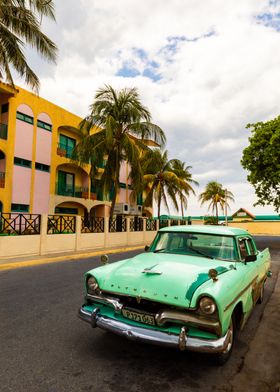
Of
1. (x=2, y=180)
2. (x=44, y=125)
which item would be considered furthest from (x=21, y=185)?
(x=44, y=125)

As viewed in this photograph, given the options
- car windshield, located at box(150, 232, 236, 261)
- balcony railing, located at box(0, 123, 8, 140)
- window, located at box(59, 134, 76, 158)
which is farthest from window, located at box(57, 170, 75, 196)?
car windshield, located at box(150, 232, 236, 261)

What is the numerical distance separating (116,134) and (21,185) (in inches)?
347

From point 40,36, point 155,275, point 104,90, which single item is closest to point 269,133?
point 104,90

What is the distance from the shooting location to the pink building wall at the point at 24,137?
21.4 m

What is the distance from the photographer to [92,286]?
3668mm

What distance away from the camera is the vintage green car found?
9.42ft

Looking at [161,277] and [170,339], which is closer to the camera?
[170,339]

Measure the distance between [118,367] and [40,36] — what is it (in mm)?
13846

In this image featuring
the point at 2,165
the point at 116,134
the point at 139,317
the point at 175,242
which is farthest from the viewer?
the point at 2,165

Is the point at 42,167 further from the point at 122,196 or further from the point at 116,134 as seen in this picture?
the point at 122,196

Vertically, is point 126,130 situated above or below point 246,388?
above

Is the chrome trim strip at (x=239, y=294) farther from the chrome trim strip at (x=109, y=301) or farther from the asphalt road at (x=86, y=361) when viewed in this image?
the chrome trim strip at (x=109, y=301)

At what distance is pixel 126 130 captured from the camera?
765 inches

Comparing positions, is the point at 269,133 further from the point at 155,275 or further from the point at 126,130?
the point at 155,275
